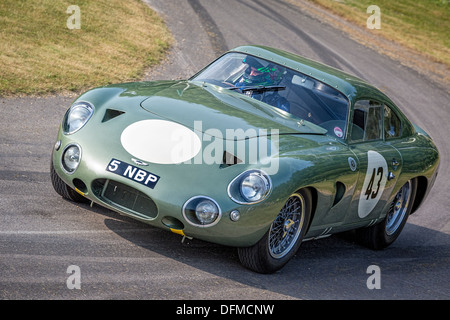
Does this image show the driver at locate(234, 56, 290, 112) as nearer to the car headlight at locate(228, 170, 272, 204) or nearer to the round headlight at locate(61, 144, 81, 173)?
the car headlight at locate(228, 170, 272, 204)

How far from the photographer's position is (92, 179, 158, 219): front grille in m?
4.89

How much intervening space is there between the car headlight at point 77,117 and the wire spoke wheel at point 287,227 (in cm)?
171

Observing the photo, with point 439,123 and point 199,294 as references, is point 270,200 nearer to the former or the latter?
point 199,294

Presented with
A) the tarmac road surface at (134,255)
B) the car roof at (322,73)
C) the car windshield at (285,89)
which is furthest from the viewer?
the car roof at (322,73)

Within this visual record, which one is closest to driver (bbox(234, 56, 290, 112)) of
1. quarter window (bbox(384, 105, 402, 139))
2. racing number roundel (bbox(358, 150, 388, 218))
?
racing number roundel (bbox(358, 150, 388, 218))

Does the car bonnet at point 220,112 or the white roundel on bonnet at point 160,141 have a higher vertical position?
the car bonnet at point 220,112

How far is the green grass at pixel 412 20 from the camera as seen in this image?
21.4 meters

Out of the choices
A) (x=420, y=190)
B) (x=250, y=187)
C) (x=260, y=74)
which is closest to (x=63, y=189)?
(x=250, y=187)

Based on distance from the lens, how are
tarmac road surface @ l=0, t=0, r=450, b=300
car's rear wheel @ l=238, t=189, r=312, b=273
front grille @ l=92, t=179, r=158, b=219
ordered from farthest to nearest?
car's rear wheel @ l=238, t=189, r=312, b=273 < front grille @ l=92, t=179, r=158, b=219 < tarmac road surface @ l=0, t=0, r=450, b=300

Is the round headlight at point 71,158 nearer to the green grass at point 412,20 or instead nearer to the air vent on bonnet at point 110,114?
the air vent on bonnet at point 110,114

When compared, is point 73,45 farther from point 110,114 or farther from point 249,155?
point 249,155

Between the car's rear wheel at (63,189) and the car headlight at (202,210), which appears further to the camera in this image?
the car's rear wheel at (63,189)

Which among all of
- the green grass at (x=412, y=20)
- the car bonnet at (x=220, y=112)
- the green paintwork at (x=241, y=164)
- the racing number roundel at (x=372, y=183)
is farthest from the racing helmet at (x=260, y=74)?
the green grass at (x=412, y=20)

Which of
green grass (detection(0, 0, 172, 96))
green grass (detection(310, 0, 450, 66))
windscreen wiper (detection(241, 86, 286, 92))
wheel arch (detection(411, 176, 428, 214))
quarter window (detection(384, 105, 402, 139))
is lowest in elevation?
green grass (detection(0, 0, 172, 96))
